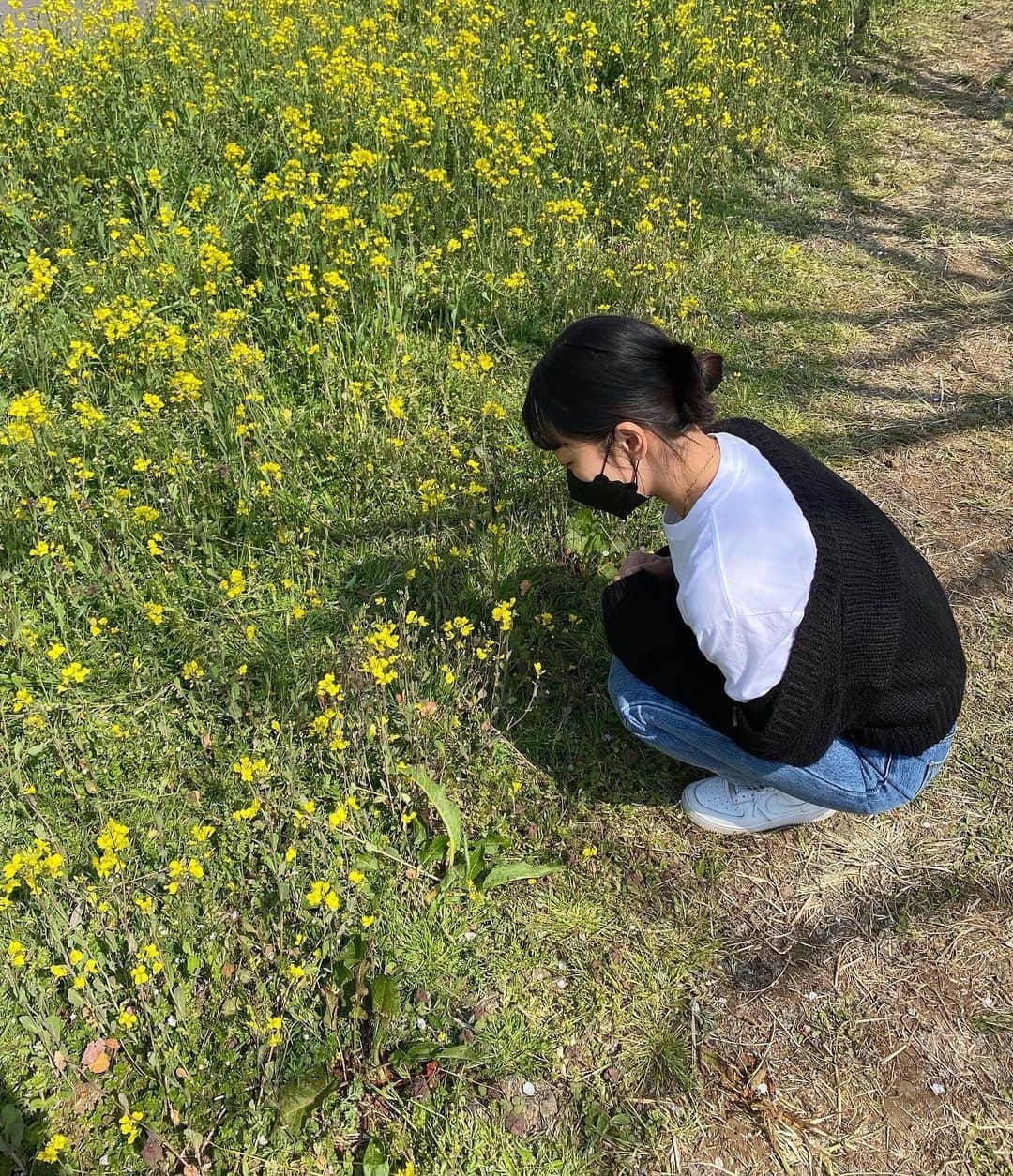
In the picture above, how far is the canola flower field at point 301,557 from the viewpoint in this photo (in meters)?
2.19

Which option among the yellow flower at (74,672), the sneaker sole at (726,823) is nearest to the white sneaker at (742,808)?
the sneaker sole at (726,823)

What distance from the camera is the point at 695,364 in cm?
203

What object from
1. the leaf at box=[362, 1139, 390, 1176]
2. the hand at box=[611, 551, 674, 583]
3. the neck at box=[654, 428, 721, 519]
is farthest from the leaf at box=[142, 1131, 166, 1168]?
the neck at box=[654, 428, 721, 519]

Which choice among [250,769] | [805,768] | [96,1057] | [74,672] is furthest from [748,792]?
[74,672]

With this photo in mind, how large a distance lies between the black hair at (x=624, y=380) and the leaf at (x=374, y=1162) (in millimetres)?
1689

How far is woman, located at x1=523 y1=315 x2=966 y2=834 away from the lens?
6.64 feet

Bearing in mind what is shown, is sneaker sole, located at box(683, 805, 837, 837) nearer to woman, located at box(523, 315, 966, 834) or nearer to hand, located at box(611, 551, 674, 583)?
woman, located at box(523, 315, 966, 834)

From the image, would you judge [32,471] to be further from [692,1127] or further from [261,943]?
[692,1127]

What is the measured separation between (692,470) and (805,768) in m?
0.82

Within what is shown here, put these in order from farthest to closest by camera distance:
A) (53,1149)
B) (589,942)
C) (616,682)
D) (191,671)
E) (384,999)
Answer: (191,671) → (616,682) → (589,942) → (384,999) → (53,1149)

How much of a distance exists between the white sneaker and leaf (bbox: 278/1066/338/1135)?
1.22 metres

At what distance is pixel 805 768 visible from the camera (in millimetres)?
2309

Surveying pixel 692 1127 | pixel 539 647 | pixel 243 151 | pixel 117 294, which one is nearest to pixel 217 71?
pixel 243 151

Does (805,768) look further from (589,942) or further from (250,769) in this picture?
(250,769)
